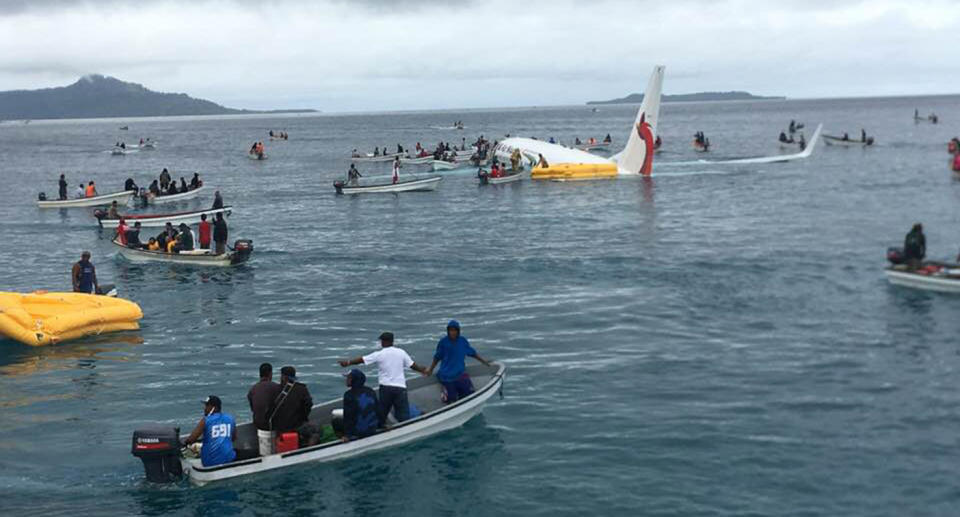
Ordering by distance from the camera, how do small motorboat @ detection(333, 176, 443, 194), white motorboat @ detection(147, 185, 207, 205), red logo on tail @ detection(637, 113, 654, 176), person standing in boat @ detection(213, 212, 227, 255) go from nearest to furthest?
person standing in boat @ detection(213, 212, 227, 255), white motorboat @ detection(147, 185, 207, 205), small motorboat @ detection(333, 176, 443, 194), red logo on tail @ detection(637, 113, 654, 176)

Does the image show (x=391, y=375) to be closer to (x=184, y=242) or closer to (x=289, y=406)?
(x=289, y=406)

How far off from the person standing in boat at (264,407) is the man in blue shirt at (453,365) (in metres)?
3.48

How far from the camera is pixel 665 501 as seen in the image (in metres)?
15.8

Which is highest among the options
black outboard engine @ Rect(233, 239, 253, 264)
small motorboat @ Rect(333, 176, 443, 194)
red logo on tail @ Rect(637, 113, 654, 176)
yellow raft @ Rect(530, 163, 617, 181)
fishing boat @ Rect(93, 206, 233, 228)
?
red logo on tail @ Rect(637, 113, 654, 176)

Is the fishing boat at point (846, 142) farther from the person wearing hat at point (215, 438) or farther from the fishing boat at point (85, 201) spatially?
the person wearing hat at point (215, 438)

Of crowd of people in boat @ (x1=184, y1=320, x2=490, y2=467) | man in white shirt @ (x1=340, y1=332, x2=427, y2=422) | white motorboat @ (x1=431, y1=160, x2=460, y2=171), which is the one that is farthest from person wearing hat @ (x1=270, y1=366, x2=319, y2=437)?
white motorboat @ (x1=431, y1=160, x2=460, y2=171)

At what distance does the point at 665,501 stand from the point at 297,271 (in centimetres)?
2590

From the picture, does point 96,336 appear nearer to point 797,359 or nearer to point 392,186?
point 797,359

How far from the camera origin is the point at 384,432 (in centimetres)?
1772

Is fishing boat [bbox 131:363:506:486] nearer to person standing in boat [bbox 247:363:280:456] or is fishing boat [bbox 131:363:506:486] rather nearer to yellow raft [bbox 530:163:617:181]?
person standing in boat [bbox 247:363:280:456]

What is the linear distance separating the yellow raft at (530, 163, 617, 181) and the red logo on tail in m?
2.43

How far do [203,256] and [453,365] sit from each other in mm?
22724

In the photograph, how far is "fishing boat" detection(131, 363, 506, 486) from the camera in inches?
641

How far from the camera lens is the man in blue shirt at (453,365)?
62.1ft
